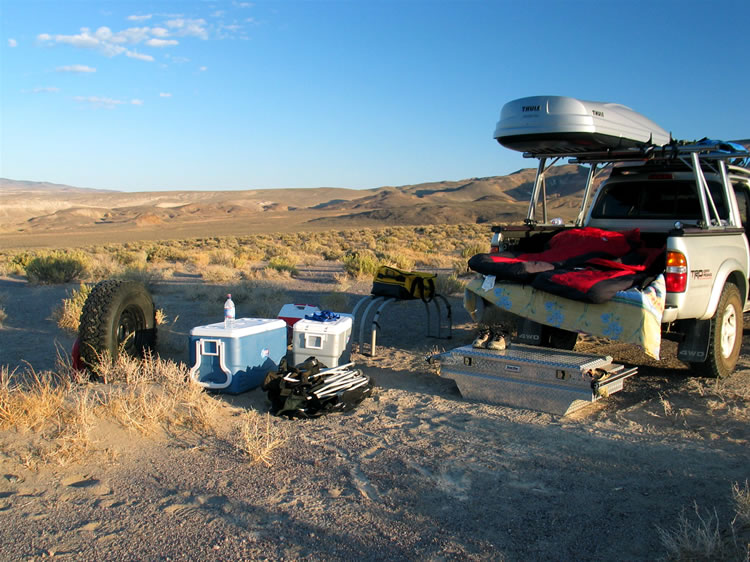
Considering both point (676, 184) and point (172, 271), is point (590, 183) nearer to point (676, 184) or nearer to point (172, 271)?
point (676, 184)

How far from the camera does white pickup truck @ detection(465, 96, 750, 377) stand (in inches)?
232

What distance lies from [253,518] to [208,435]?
1460 mm

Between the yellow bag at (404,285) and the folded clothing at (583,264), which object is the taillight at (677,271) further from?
the yellow bag at (404,285)

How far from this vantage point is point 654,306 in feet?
18.1

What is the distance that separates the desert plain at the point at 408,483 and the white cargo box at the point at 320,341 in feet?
1.77

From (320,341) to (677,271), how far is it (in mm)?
3226

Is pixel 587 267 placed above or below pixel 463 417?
above

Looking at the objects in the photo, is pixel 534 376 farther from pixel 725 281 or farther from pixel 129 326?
pixel 129 326

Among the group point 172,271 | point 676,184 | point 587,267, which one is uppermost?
point 676,184

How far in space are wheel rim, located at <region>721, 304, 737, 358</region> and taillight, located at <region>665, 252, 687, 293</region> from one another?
909 millimetres

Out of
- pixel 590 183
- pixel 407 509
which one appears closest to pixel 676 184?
pixel 590 183

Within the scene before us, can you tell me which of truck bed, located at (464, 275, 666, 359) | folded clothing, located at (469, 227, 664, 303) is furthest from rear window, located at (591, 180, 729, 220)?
truck bed, located at (464, 275, 666, 359)

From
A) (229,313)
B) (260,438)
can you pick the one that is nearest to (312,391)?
(260,438)

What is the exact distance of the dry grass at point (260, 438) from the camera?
445 cm
